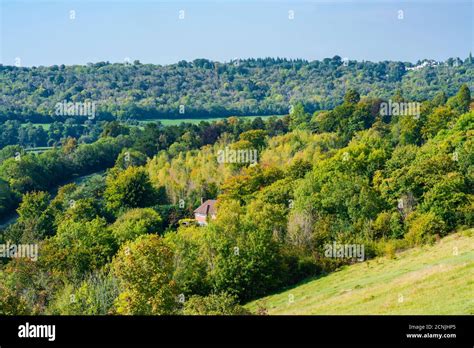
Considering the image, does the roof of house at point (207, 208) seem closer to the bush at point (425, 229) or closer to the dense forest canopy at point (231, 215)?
the dense forest canopy at point (231, 215)

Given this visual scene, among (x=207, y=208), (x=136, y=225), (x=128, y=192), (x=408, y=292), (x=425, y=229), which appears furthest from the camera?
(x=128, y=192)

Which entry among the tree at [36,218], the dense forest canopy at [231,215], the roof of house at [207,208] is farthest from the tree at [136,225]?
the tree at [36,218]

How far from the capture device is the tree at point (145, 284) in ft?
53.1

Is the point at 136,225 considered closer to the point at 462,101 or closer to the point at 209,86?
the point at 462,101

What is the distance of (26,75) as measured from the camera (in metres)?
112

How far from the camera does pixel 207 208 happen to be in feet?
174

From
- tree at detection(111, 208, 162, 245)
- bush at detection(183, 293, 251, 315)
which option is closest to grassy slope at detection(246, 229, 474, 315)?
bush at detection(183, 293, 251, 315)

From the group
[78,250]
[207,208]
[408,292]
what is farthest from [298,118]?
[408,292]

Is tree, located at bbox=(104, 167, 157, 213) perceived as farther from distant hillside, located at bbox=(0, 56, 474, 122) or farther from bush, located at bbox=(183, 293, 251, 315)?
bush, located at bbox=(183, 293, 251, 315)

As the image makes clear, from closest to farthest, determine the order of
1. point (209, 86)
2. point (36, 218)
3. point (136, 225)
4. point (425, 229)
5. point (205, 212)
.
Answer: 1. point (425, 229)
2. point (136, 225)
3. point (36, 218)
4. point (205, 212)
5. point (209, 86)

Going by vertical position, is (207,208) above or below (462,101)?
below

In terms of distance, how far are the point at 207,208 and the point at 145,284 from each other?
120 feet
